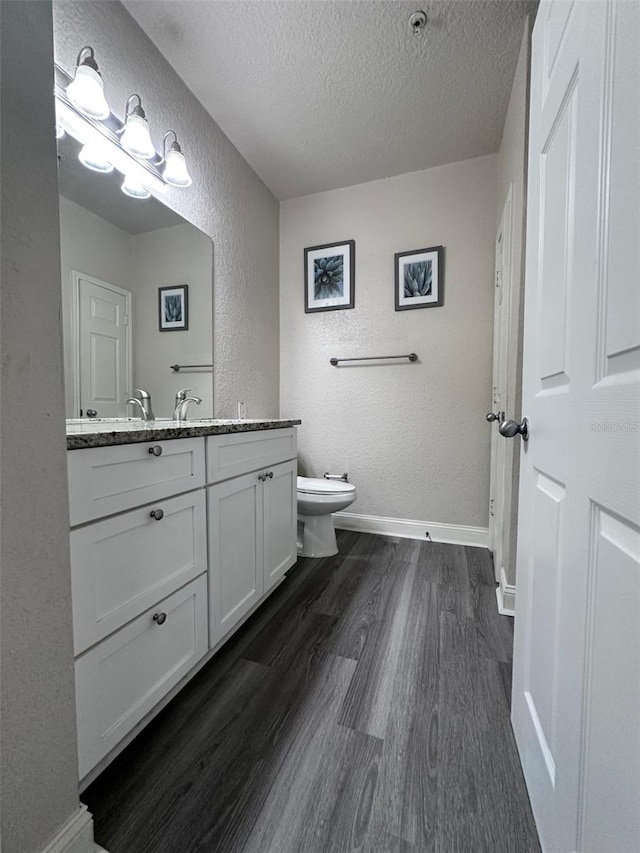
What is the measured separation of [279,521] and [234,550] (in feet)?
1.15

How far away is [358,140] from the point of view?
1952 mm

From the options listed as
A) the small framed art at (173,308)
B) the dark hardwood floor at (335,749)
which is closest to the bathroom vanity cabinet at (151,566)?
the dark hardwood floor at (335,749)

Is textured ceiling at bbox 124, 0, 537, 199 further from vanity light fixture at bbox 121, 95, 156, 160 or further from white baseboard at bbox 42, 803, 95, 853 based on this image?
white baseboard at bbox 42, 803, 95, 853

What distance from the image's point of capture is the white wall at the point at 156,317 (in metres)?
1.49

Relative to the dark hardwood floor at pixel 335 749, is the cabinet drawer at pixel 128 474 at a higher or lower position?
higher

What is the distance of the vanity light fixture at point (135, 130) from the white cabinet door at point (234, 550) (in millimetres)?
1349

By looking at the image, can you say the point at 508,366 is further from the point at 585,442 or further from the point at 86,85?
the point at 86,85

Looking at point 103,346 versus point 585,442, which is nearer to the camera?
point 585,442

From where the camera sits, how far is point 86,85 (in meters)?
1.14

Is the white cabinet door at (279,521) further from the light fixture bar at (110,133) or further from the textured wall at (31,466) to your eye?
the light fixture bar at (110,133)

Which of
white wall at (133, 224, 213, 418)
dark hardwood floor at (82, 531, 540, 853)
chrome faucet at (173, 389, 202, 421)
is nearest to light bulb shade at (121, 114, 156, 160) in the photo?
white wall at (133, 224, 213, 418)

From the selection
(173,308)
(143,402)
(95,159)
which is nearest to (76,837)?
(143,402)

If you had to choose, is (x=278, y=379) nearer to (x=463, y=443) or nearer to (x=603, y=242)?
(x=463, y=443)

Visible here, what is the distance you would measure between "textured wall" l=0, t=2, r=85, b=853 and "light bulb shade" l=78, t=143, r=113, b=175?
82 cm
